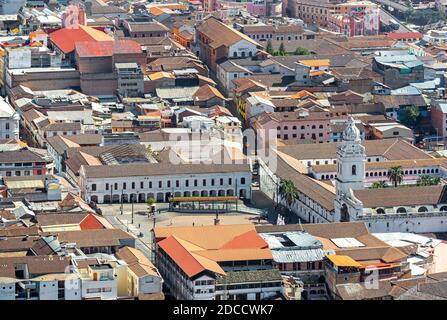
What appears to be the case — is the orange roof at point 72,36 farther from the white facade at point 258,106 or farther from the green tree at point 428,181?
the green tree at point 428,181

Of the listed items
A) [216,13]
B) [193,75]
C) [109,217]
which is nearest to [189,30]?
[216,13]

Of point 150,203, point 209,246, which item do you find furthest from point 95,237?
point 150,203

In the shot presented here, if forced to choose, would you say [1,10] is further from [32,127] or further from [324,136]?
[324,136]

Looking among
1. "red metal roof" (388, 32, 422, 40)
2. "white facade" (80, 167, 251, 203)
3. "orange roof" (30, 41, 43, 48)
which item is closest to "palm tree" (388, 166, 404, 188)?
"white facade" (80, 167, 251, 203)

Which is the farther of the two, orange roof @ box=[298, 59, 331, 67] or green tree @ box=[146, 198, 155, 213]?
orange roof @ box=[298, 59, 331, 67]

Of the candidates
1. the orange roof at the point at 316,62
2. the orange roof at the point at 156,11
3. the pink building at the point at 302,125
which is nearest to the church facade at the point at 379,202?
the pink building at the point at 302,125

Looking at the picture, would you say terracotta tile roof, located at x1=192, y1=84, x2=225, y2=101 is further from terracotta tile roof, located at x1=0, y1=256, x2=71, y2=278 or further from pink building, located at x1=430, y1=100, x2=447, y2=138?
terracotta tile roof, located at x1=0, y1=256, x2=71, y2=278

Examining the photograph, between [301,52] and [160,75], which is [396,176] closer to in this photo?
[160,75]
